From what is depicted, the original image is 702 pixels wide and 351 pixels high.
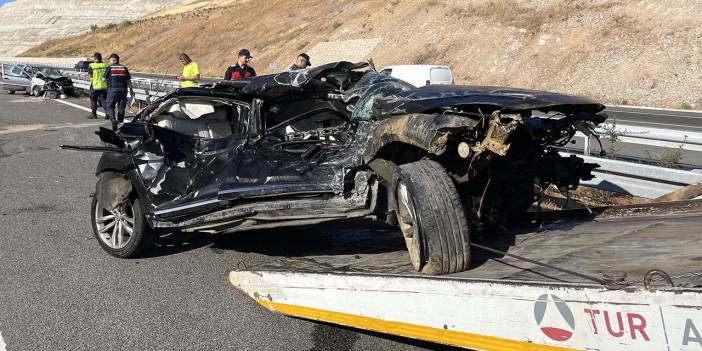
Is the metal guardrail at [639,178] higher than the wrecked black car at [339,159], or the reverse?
the wrecked black car at [339,159]

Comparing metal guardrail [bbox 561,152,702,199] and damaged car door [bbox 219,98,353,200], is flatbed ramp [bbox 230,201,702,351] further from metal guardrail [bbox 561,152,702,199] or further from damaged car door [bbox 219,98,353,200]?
metal guardrail [bbox 561,152,702,199]

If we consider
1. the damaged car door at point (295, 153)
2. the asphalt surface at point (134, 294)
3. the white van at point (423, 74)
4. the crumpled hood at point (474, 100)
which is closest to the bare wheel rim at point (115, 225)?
the asphalt surface at point (134, 294)

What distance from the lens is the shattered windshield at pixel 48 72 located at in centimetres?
2736

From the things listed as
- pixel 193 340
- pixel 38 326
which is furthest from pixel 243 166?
pixel 38 326

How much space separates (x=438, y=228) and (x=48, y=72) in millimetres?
28441

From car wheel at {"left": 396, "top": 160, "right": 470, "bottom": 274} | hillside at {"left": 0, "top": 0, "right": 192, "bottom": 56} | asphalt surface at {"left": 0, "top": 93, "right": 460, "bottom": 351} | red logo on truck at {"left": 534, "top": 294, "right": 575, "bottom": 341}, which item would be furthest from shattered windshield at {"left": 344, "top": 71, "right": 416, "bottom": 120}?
hillside at {"left": 0, "top": 0, "right": 192, "bottom": 56}

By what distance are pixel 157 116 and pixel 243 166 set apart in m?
1.50

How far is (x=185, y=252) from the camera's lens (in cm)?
587

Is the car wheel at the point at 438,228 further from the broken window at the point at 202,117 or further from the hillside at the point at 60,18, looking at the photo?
the hillside at the point at 60,18

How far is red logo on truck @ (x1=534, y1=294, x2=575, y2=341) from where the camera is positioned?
2662mm

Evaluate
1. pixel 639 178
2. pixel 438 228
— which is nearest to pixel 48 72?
pixel 639 178

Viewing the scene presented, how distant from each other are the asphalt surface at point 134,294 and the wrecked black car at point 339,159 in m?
0.41

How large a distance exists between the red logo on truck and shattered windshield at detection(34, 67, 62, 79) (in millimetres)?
27893

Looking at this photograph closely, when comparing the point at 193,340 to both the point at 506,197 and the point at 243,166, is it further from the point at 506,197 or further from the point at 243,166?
the point at 506,197
